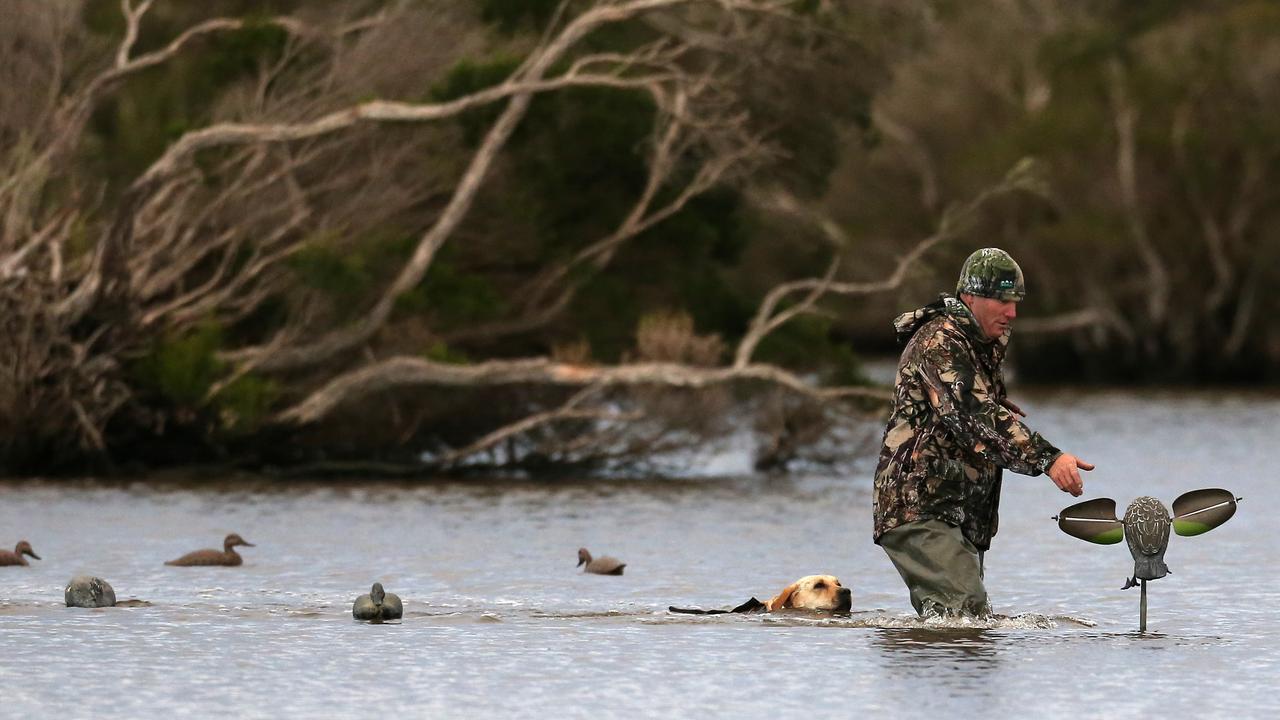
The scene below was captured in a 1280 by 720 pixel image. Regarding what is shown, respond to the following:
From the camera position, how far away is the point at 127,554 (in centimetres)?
1862

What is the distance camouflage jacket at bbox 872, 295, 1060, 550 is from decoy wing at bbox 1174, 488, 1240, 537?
748 mm

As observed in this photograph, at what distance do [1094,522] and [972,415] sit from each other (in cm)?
78

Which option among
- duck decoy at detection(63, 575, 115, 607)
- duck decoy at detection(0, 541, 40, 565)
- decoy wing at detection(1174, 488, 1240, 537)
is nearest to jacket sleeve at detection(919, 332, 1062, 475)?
decoy wing at detection(1174, 488, 1240, 537)

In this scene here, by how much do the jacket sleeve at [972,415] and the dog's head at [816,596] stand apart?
6.12 feet

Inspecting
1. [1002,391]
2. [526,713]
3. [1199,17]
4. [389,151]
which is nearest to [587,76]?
[389,151]

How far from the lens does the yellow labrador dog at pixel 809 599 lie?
14.1 m

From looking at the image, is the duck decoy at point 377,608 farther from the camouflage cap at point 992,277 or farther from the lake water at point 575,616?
the camouflage cap at point 992,277

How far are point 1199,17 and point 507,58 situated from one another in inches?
1465

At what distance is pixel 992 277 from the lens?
1252 cm

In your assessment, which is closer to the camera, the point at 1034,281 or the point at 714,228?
the point at 714,228

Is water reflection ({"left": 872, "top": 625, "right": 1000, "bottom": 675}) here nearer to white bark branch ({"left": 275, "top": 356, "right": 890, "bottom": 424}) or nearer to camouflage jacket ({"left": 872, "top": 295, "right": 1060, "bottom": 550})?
camouflage jacket ({"left": 872, "top": 295, "right": 1060, "bottom": 550})

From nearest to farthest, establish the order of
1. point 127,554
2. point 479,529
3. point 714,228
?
point 127,554
point 479,529
point 714,228

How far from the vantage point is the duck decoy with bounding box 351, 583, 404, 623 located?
1391cm

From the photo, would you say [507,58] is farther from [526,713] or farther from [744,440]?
[526,713]
